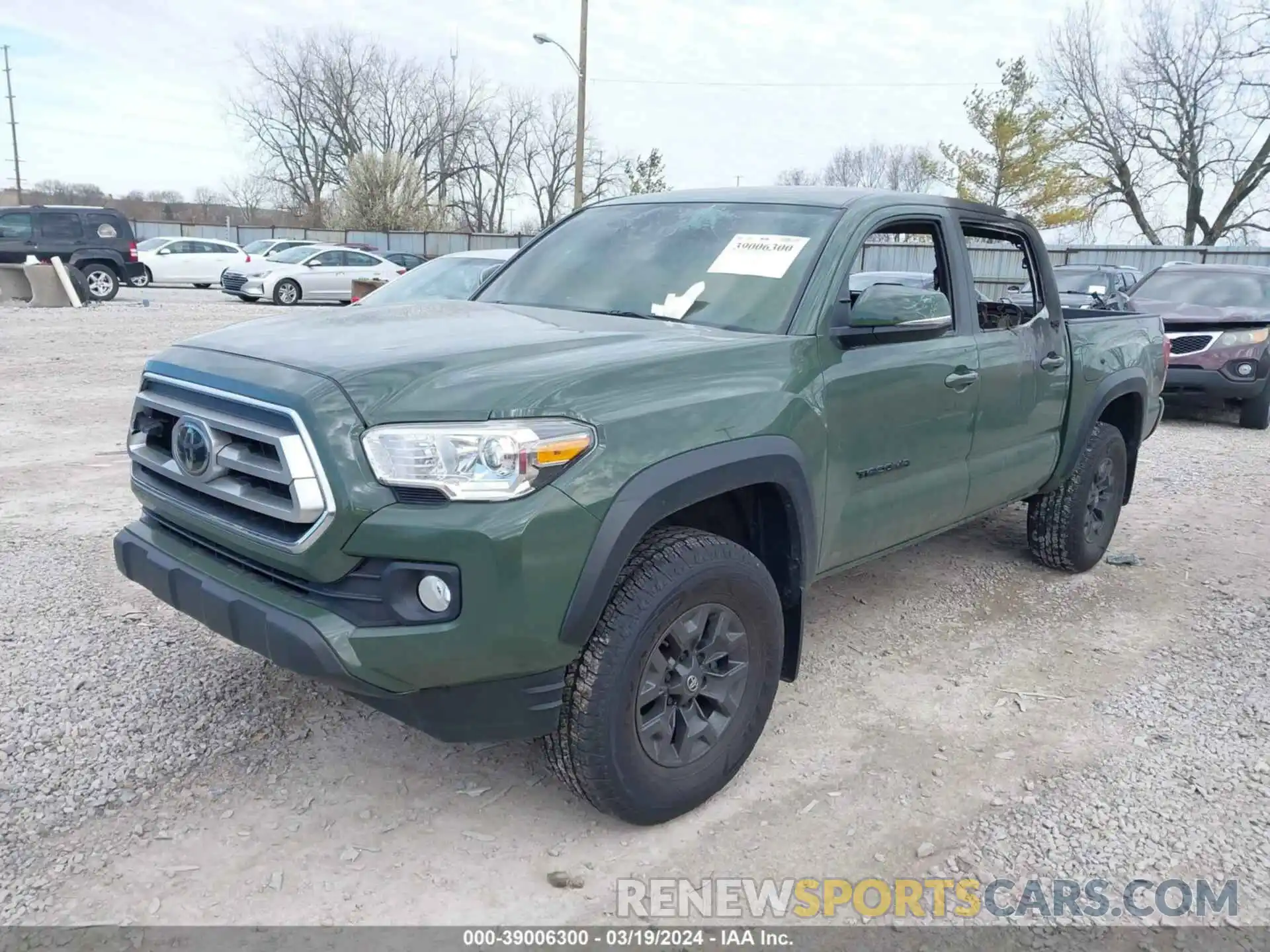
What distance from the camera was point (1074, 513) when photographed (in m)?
5.13

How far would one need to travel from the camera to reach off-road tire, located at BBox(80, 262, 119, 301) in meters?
21.2

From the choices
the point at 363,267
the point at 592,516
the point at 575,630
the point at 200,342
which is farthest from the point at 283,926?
the point at 363,267

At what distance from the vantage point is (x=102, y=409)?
9094mm

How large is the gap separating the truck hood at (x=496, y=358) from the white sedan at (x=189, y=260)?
25447 millimetres

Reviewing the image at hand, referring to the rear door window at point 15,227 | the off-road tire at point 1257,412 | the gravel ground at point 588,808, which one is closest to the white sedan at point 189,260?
the rear door window at point 15,227

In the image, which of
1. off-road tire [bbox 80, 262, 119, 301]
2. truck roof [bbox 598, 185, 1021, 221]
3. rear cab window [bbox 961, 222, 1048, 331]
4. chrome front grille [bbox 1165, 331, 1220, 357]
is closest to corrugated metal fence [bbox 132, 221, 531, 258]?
off-road tire [bbox 80, 262, 119, 301]

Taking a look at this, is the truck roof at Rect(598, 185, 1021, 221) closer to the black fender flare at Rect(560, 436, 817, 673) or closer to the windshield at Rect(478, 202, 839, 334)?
the windshield at Rect(478, 202, 839, 334)

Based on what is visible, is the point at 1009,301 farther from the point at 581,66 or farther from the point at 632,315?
the point at 581,66

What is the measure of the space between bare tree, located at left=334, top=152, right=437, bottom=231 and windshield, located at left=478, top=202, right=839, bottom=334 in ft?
146

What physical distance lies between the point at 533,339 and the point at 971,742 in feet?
6.96

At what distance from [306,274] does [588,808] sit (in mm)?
21874

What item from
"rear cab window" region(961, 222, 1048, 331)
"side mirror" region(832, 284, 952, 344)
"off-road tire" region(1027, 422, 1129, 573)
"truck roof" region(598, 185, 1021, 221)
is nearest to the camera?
"side mirror" region(832, 284, 952, 344)

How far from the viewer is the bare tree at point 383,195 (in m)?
46.9

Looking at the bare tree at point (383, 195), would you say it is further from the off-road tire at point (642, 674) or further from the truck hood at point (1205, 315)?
Answer: the off-road tire at point (642, 674)
